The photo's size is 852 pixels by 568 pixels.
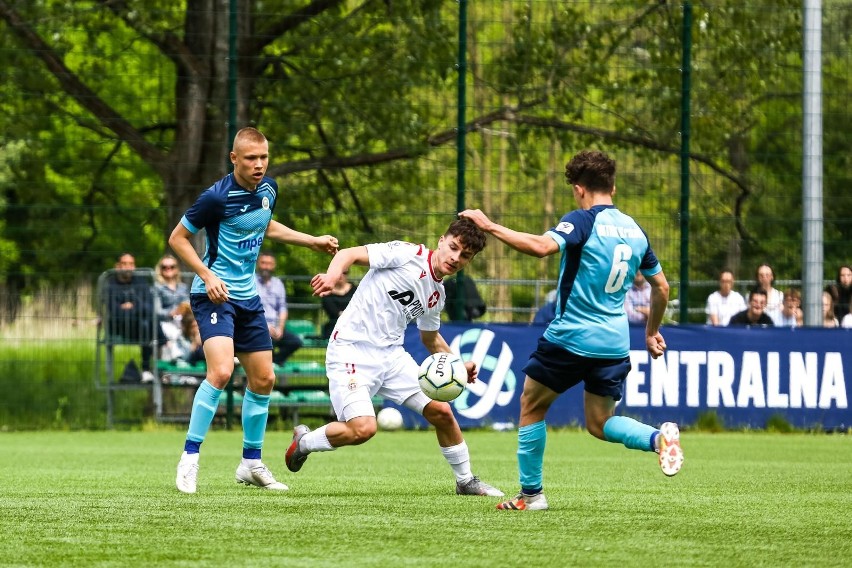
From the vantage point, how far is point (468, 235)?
7.16 meters

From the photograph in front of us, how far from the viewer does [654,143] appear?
50.2 ft

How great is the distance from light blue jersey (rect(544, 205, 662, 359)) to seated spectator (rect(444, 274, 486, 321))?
296 inches

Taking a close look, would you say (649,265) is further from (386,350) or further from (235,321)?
(235,321)

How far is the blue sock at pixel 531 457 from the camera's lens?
22.3 feet

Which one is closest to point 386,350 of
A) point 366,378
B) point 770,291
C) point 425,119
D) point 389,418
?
point 366,378

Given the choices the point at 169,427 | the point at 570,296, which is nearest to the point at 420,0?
the point at 169,427

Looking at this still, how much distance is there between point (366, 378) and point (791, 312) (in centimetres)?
828

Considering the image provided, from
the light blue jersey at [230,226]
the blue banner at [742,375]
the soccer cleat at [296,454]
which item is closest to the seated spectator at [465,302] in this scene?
the blue banner at [742,375]

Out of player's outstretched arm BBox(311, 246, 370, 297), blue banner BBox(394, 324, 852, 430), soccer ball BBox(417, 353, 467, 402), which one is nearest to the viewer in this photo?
player's outstretched arm BBox(311, 246, 370, 297)

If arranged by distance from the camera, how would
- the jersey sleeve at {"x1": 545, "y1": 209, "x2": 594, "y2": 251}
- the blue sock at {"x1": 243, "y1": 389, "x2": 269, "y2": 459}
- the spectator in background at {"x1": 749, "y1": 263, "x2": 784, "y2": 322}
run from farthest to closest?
the spectator in background at {"x1": 749, "y1": 263, "x2": 784, "y2": 322}, the blue sock at {"x1": 243, "y1": 389, "x2": 269, "y2": 459}, the jersey sleeve at {"x1": 545, "y1": 209, "x2": 594, "y2": 251}

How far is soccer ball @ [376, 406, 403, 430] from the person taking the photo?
14109mm

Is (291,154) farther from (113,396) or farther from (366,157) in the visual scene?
(113,396)

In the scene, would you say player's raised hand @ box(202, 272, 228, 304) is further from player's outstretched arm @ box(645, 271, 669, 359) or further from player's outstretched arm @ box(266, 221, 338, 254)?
player's outstretched arm @ box(645, 271, 669, 359)

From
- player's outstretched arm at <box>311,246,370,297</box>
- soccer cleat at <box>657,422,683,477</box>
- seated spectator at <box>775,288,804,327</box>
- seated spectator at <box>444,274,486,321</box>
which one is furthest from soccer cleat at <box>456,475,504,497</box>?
seated spectator at <box>775,288,804,327</box>
